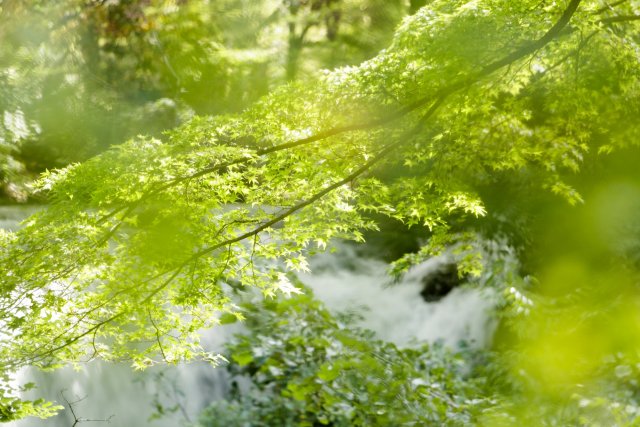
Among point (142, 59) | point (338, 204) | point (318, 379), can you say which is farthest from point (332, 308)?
point (142, 59)

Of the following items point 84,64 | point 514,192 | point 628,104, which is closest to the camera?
point 628,104

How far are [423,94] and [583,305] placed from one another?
3134 millimetres

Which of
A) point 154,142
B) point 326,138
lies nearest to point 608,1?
point 326,138

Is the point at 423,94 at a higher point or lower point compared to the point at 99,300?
higher

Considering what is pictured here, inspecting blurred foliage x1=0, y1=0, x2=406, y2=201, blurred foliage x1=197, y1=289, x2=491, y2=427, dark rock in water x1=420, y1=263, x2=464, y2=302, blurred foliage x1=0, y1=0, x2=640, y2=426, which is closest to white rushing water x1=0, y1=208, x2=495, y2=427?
dark rock in water x1=420, y1=263, x2=464, y2=302

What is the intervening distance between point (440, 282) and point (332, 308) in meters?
3.06

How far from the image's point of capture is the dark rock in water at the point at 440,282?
7.63m

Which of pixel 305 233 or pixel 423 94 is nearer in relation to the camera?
pixel 423 94

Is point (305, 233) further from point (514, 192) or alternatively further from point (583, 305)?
point (514, 192)

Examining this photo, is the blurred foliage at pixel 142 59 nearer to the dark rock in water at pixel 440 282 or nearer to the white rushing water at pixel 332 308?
the white rushing water at pixel 332 308

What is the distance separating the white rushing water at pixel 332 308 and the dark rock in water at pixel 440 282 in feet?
0.26

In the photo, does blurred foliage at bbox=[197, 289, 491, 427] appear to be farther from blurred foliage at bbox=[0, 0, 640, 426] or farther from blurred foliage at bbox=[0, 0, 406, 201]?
blurred foliage at bbox=[0, 0, 406, 201]

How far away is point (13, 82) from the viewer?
1048 centimetres

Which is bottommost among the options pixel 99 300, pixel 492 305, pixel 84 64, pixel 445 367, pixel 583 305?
pixel 492 305
